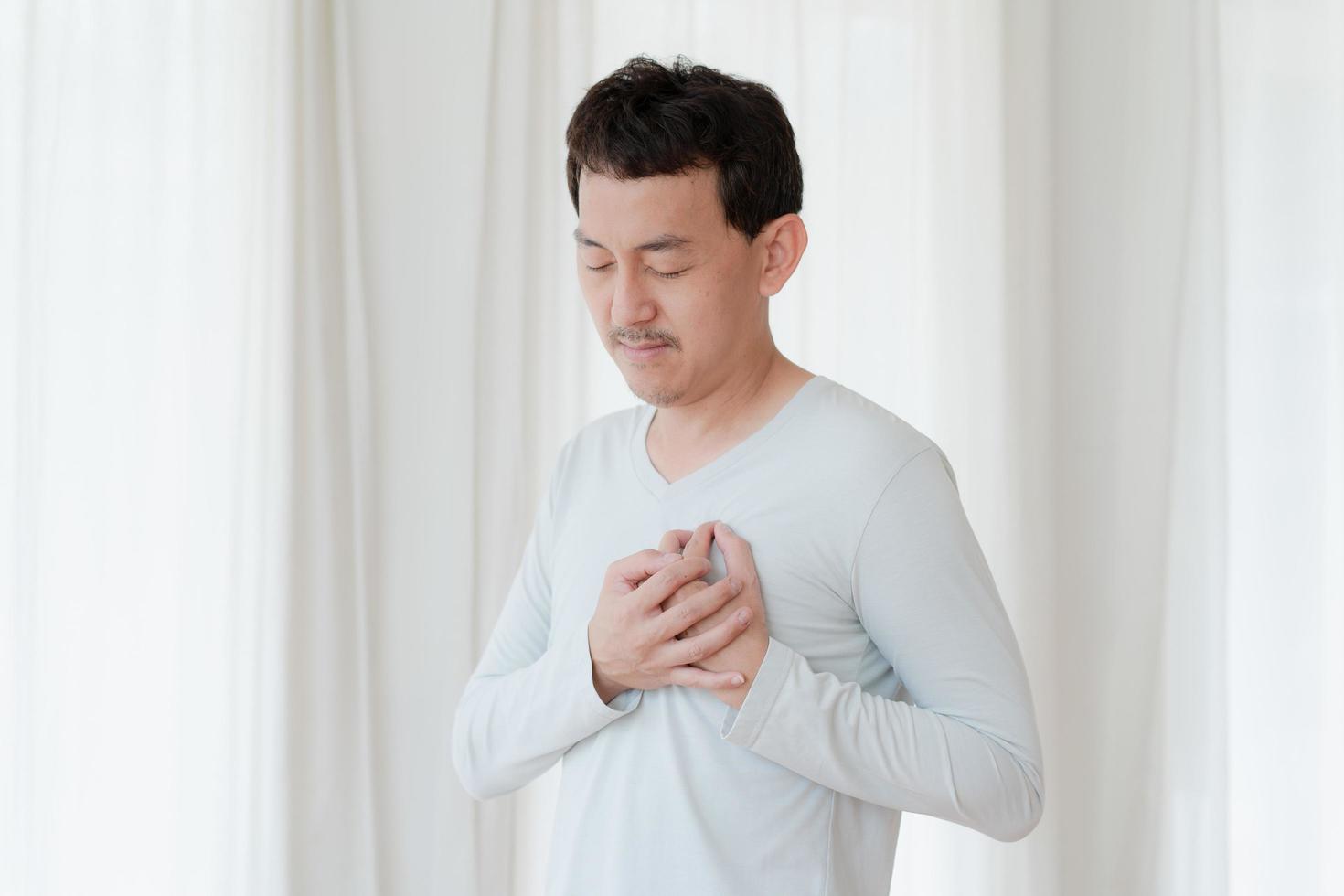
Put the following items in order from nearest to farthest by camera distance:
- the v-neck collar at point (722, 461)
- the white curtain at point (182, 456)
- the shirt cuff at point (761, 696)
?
the shirt cuff at point (761, 696) → the v-neck collar at point (722, 461) → the white curtain at point (182, 456)

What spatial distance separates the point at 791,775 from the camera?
1111 millimetres

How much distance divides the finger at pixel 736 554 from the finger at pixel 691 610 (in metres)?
0.02

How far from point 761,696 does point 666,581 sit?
0.13 metres

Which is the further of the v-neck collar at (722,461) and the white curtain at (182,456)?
the white curtain at (182,456)

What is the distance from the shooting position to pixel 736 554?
43.1 inches

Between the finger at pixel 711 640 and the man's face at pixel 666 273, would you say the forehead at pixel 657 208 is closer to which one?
the man's face at pixel 666 273

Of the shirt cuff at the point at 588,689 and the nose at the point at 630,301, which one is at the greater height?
the nose at the point at 630,301

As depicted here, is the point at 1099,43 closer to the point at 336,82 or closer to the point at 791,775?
the point at 336,82

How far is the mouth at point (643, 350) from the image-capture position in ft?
3.72

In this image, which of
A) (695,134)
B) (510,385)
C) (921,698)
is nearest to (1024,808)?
(921,698)

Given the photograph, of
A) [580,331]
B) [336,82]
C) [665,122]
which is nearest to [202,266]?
[336,82]

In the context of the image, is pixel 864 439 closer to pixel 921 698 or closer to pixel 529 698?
pixel 921 698

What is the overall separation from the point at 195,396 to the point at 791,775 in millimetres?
1303

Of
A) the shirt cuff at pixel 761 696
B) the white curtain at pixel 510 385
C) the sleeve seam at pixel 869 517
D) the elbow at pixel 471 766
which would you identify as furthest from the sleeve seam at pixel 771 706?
the white curtain at pixel 510 385
